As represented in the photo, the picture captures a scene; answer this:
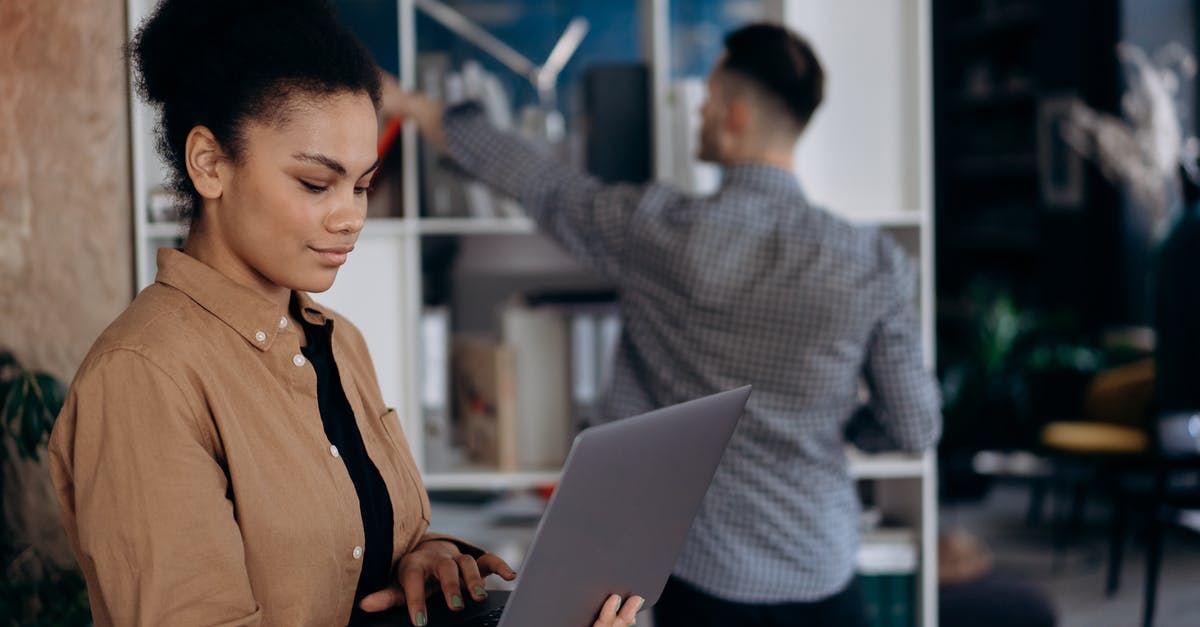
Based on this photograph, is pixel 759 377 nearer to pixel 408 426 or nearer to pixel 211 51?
pixel 408 426

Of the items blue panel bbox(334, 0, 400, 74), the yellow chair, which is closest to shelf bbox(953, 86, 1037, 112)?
the yellow chair

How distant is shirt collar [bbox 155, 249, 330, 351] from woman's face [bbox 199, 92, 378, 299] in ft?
0.09

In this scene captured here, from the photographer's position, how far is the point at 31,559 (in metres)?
2.08

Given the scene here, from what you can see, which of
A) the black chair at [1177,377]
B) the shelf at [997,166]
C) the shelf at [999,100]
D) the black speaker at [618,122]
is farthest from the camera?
the shelf at [997,166]

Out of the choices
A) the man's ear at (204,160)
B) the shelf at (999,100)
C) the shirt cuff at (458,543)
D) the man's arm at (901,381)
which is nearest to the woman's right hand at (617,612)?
the shirt cuff at (458,543)

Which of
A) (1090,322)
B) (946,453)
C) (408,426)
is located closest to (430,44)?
(408,426)

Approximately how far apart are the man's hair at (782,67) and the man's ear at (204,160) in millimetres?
1248

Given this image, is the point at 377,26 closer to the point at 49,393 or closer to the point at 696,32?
the point at 696,32

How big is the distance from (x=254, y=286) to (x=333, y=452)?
0.18 metres

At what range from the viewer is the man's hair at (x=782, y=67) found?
2154 mm

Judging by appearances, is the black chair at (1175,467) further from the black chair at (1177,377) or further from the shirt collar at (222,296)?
the shirt collar at (222,296)

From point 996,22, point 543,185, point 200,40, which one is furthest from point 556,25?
point 996,22

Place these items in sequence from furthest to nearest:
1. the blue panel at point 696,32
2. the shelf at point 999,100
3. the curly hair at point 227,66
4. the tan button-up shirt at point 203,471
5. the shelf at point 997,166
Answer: the shelf at point 997,166 < the shelf at point 999,100 < the blue panel at point 696,32 < the curly hair at point 227,66 < the tan button-up shirt at point 203,471

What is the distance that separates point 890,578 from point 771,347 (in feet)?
2.89
